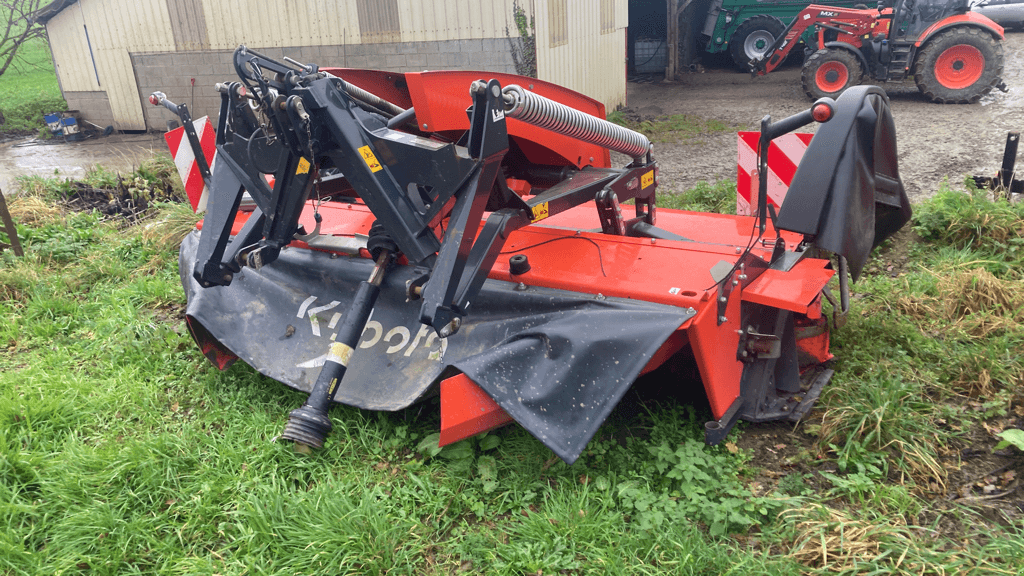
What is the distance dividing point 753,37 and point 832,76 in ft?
12.6

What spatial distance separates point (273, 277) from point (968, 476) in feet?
10.3

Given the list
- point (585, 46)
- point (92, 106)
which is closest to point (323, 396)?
point (585, 46)

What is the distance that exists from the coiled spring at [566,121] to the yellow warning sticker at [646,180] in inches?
4.4

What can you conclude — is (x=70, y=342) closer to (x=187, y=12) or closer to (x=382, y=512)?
(x=382, y=512)

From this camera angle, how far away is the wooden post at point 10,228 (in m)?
4.73

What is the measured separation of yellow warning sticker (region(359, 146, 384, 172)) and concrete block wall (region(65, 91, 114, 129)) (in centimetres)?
994

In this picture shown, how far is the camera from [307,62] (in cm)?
920

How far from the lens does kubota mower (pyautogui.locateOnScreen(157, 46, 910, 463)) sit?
2.50 metres

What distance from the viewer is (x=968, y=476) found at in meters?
2.48

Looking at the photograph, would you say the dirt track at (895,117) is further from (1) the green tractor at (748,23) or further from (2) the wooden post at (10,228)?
(2) the wooden post at (10,228)

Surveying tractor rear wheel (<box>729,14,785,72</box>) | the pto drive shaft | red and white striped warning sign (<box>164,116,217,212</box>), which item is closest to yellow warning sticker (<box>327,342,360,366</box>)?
the pto drive shaft

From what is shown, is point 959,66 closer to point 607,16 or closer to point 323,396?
point 607,16

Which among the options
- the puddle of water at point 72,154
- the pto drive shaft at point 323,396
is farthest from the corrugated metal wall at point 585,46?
the pto drive shaft at point 323,396

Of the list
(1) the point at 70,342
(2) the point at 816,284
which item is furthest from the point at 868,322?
(1) the point at 70,342
